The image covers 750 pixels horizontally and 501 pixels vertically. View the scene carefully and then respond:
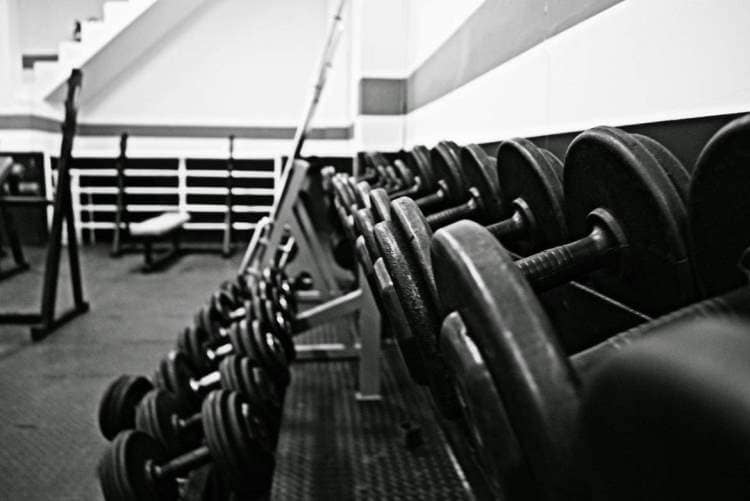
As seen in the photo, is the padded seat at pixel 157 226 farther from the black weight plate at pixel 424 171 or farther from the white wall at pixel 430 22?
the black weight plate at pixel 424 171

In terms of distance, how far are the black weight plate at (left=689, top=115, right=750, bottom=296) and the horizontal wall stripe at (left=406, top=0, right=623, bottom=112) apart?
0.45m

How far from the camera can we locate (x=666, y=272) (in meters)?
0.58

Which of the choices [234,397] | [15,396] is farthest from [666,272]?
[15,396]

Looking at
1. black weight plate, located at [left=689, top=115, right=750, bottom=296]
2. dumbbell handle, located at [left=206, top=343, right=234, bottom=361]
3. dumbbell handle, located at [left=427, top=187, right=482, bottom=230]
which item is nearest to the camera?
black weight plate, located at [left=689, top=115, right=750, bottom=296]

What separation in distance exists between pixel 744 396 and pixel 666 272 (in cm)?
43

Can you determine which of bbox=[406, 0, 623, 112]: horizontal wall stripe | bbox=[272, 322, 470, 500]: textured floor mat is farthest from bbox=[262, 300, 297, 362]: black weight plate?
bbox=[406, 0, 623, 112]: horizontal wall stripe

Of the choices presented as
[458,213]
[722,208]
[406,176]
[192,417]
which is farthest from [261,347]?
[722,208]

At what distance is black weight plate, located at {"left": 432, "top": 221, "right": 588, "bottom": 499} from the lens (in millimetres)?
281

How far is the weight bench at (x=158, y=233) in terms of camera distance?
195 inches

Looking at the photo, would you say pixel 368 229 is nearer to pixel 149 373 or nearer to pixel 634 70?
pixel 634 70

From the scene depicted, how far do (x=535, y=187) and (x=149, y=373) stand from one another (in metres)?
2.27

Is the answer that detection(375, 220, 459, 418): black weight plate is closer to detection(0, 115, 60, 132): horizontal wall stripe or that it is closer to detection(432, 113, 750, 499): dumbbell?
detection(432, 113, 750, 499): dumbbell

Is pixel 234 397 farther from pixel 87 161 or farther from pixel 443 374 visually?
pixel 87 161

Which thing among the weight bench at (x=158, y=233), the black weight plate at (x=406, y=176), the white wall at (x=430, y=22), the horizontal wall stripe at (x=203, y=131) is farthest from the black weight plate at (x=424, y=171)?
the horizontal wall stripe at (x=203, y=131)
